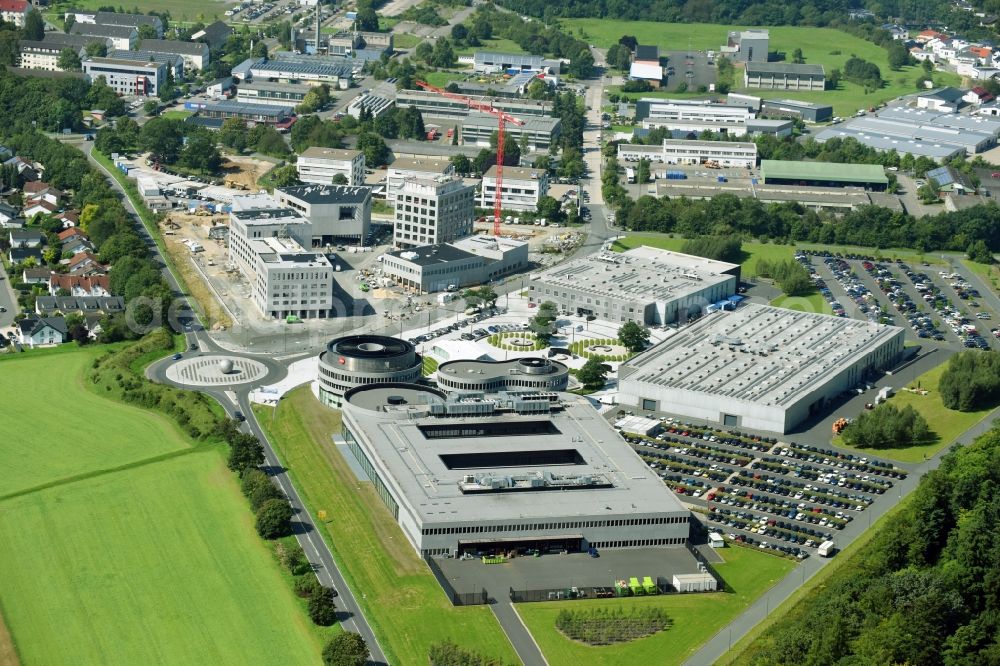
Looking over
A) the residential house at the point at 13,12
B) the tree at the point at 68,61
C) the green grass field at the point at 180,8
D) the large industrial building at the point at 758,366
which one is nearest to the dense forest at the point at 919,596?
the large industrial building at the point at 758,366

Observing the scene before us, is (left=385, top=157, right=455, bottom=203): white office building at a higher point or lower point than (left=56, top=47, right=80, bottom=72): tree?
lower

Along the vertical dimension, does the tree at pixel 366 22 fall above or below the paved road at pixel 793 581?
above

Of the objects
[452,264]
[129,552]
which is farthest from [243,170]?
[129,552]

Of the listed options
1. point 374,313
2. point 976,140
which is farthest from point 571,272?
point 976,140

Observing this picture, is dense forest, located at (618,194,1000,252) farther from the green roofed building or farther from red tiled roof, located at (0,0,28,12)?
red tiled roof, located at (0,0,28,12)

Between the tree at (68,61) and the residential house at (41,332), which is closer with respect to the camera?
the residential house at (41,332)

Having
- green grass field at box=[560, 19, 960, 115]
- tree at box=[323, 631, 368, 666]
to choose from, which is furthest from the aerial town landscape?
green grass field at box=[560, 19, 960, 115]

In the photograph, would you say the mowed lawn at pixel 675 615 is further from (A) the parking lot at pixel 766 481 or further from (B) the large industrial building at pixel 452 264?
(B) the large industrial building at pixel 452 264
